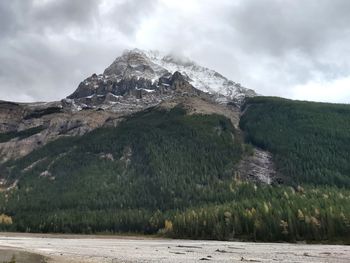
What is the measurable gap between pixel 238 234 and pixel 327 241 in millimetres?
36125

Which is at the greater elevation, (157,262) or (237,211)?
(237,211)

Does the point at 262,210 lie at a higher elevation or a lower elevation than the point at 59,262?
higher

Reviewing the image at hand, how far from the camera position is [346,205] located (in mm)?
196125

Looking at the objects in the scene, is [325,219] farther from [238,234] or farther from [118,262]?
[118,262]

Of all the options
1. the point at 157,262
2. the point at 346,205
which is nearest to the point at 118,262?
the point at 157,262

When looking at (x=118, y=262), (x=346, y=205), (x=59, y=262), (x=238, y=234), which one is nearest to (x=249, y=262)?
(x=118, y=262)

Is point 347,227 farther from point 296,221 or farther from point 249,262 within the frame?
point 249,262

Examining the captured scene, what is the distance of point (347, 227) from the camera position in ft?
538

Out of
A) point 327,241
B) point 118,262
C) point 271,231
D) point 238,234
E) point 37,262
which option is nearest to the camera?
point 37,262

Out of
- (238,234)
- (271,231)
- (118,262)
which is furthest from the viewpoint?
(238,234)

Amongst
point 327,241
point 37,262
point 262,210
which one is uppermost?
point 262,210

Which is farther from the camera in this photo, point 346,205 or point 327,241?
point 346,205

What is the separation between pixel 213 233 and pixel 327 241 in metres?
48.9

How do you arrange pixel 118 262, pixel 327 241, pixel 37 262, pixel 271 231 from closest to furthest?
pixel 37 262 → pixel 118 262 → pixel 327 241 → pixel 271 231
